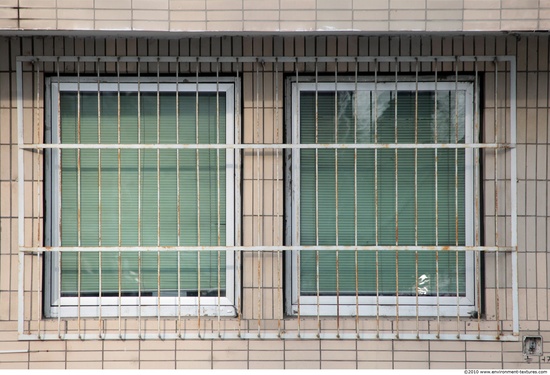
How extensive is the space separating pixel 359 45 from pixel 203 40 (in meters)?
1.25

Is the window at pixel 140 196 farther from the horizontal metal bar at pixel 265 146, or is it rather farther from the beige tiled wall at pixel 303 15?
the beige tiled wall at pixel 303 15

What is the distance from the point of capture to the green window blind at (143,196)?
5254 mm

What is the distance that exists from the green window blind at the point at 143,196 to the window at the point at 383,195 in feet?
2.30

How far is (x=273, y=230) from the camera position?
16.9ft

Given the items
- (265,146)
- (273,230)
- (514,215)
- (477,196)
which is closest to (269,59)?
(265,146)

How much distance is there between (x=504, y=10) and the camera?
15.5 feet

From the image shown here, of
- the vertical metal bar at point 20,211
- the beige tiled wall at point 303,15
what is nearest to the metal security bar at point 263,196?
the vertical metal bar at point 20,211

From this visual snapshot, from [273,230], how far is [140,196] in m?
1.12

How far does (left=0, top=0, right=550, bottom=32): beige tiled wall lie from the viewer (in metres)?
4.71

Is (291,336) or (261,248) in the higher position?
(261,248)

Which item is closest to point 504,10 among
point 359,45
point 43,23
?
point 359,45

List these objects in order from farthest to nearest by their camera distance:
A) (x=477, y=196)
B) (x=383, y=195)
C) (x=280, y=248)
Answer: (x=383, y=195)
(x=477, y=196)
(x=280, y=248)

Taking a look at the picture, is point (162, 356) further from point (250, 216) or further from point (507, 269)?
point (507, 269)

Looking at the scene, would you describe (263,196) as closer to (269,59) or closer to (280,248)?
(280,248)
